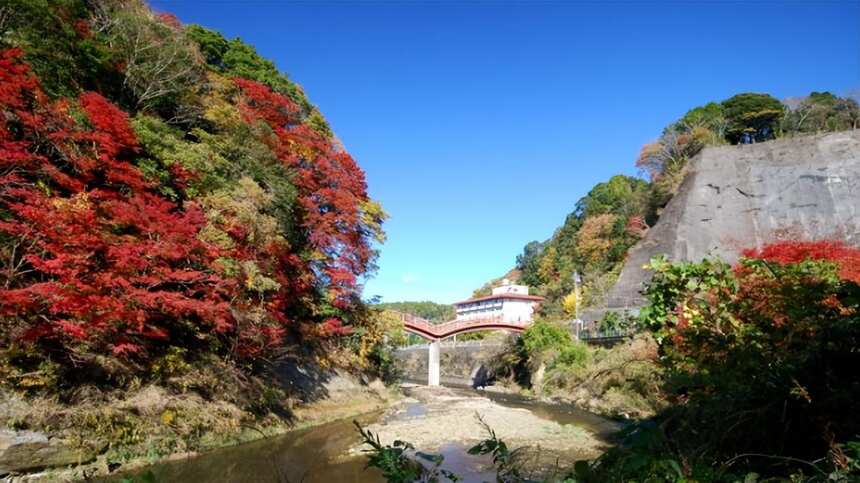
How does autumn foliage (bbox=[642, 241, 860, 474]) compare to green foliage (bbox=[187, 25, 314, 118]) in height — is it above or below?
below

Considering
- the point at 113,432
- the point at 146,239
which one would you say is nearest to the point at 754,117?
the point at 146,239

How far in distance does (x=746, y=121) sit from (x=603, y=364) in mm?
26091

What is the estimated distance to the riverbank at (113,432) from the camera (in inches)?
299

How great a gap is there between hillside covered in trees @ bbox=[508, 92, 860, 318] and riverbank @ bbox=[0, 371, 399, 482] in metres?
24.7

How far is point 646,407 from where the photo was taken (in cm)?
1394

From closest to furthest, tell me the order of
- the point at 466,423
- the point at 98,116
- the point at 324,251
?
1. the point at 98,116
2. the point at 466,423
3. the point at 324,251

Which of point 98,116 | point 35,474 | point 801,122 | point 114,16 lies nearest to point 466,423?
point 35,474

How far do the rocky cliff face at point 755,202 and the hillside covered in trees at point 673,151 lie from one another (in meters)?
2.08

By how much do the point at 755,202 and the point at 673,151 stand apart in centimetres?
851

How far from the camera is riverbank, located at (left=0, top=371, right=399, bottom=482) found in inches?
299

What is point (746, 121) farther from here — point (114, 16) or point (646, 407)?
point (114, 16)

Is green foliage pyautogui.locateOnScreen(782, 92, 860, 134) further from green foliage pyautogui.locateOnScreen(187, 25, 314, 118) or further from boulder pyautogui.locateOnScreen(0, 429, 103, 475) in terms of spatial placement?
boulder pyautogui.locateOnScreen(0, 429, 103, 475)

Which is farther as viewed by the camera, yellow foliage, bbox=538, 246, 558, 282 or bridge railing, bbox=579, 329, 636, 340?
yellow foliage, bbox=538, 246, 558, 282

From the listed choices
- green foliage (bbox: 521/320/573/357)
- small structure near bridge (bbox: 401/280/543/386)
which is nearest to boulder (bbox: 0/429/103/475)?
small structure near bridge (bbox: 401/280/543/386)
